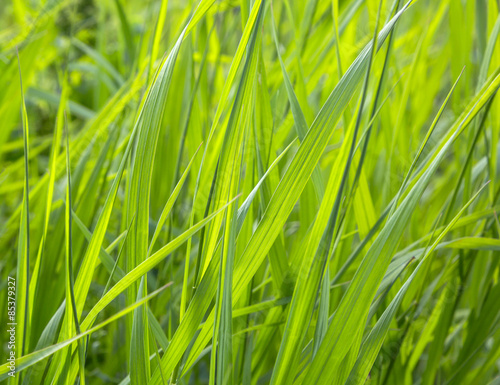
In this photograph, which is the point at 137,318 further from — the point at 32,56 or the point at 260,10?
the point at 32,56

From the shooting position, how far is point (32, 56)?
60cm

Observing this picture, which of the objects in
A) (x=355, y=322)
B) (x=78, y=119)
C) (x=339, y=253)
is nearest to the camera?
(x=355, y=322)

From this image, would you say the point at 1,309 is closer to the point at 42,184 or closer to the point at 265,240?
the point at 42,184

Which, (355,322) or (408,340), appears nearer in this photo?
(355,322)

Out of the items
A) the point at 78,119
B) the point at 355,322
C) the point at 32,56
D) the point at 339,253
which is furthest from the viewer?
the point at 78,119

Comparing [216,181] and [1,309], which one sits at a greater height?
[216,181]

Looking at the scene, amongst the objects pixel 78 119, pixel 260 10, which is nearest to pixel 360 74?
pixel 260 10

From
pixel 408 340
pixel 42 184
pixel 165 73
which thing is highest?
pixel 165 73

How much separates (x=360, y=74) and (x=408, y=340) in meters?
0.31

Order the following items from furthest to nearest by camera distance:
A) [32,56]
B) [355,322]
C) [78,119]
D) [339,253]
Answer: [78,119] < [32,56] < [339,253] < [355,322]

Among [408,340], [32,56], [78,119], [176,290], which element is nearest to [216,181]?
[176,290]

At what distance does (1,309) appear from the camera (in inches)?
19.3

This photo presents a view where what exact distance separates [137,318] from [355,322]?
0.15 m

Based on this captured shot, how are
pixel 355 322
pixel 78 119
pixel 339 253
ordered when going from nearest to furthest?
pixel 355 322 → pixel 339 253 → pixel 78 119
